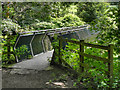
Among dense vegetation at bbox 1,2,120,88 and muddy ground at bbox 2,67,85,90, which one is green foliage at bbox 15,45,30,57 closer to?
dense vegetation at bbox 1,2,120,88

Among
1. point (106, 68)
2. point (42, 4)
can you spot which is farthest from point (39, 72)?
point (42, 4)

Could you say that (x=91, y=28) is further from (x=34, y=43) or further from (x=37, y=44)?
(x=37, y=44)

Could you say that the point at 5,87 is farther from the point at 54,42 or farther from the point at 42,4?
the point at 42,4

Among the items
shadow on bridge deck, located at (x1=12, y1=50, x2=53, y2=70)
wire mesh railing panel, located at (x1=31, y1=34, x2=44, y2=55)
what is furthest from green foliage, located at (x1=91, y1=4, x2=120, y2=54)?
wire mesh railing panel, located at (x1=31, y1=34, x2=44, y2=55)

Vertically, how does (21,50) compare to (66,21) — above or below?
below

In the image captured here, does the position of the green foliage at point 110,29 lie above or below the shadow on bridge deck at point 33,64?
above

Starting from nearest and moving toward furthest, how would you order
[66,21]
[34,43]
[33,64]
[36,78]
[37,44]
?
[36,78] < [33,64] < [34,43] < [37,44] < [66,21]

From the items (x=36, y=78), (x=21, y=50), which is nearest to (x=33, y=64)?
(x=21, y=50)

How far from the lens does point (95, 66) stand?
180 inches

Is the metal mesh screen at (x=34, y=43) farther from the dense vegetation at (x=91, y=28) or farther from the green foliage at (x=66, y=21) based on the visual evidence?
the green foliage at (x=66, y=21)

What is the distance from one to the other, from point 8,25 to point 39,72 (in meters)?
2.62

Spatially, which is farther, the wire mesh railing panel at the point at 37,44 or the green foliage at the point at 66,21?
the green foliage at the point at 66,21

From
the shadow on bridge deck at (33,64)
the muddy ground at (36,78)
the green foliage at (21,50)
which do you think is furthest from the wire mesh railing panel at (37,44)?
the muddy ground at (36,78)

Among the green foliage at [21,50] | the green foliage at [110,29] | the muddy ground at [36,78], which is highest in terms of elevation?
the green foliage at [110,29]
